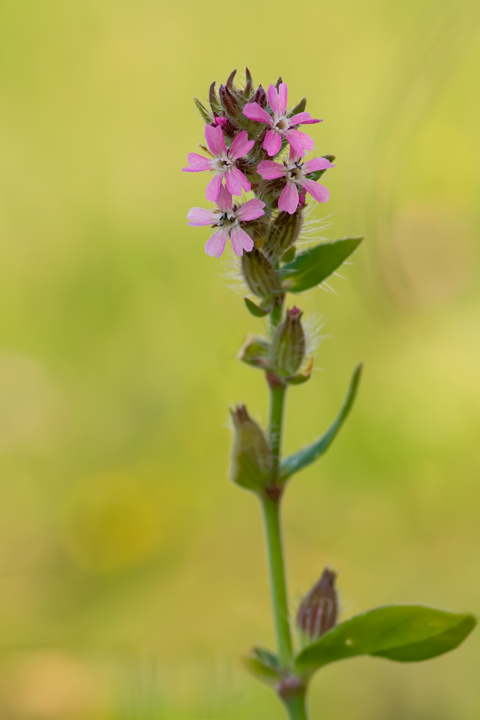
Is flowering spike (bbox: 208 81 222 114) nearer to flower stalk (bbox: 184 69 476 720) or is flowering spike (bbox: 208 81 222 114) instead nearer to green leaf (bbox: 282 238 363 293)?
flower stalk (bbox: 184 69 476 720)

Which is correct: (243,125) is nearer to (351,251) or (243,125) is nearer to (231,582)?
(351,251)

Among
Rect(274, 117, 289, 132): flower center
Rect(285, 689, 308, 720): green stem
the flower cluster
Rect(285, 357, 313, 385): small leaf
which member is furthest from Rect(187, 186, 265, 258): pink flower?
Rect(285, 689, 308, 720): green stem

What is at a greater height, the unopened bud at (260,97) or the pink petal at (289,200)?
the unopened bud at (260,97)

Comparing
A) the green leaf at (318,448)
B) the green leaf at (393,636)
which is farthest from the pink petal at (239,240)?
the green leaf at (393,636)

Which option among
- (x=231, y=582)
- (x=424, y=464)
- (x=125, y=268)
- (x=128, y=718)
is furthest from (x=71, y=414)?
(x=128, y=718)

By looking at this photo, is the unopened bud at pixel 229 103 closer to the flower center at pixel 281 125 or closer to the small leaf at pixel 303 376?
the flower center at pixel 281 125
